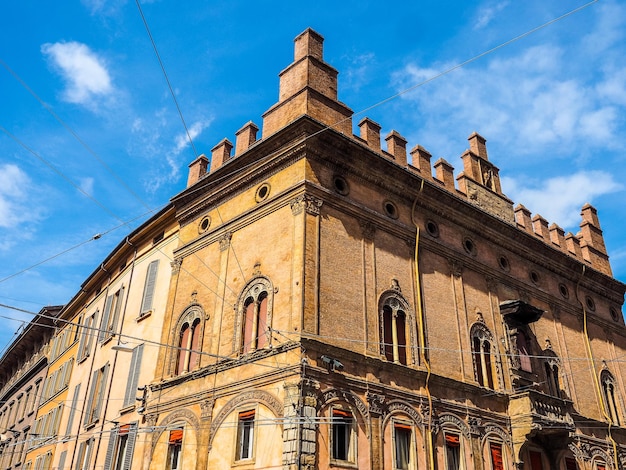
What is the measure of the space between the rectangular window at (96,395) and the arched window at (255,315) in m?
8.89

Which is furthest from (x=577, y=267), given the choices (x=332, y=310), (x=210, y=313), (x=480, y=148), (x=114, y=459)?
(x=114, y=459)

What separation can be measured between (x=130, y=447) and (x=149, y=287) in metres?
5.76

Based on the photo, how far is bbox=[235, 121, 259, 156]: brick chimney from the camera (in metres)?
19.9

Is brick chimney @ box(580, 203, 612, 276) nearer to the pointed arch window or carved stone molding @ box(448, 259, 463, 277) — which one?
carved stone molding @ box(448, 259, 463, 277)

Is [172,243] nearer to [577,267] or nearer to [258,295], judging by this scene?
[258,295]

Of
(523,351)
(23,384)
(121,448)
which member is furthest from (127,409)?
(23,384)

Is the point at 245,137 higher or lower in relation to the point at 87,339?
higher

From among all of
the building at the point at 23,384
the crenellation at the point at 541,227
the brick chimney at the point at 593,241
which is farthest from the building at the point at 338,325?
the building at the point at 23,384

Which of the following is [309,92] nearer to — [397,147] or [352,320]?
[397,147]

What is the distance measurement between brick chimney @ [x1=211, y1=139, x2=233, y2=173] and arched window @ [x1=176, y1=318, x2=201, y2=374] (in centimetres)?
557

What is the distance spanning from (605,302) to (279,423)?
19.1 m

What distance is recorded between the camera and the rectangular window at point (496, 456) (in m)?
18.1

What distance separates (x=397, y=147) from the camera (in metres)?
20.6

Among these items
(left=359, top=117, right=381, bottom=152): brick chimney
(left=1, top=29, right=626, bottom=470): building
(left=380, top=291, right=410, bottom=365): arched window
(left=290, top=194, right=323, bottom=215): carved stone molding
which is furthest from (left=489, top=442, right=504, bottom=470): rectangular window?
(left=359, top=117, right=381, bottom=152): brick chimney
